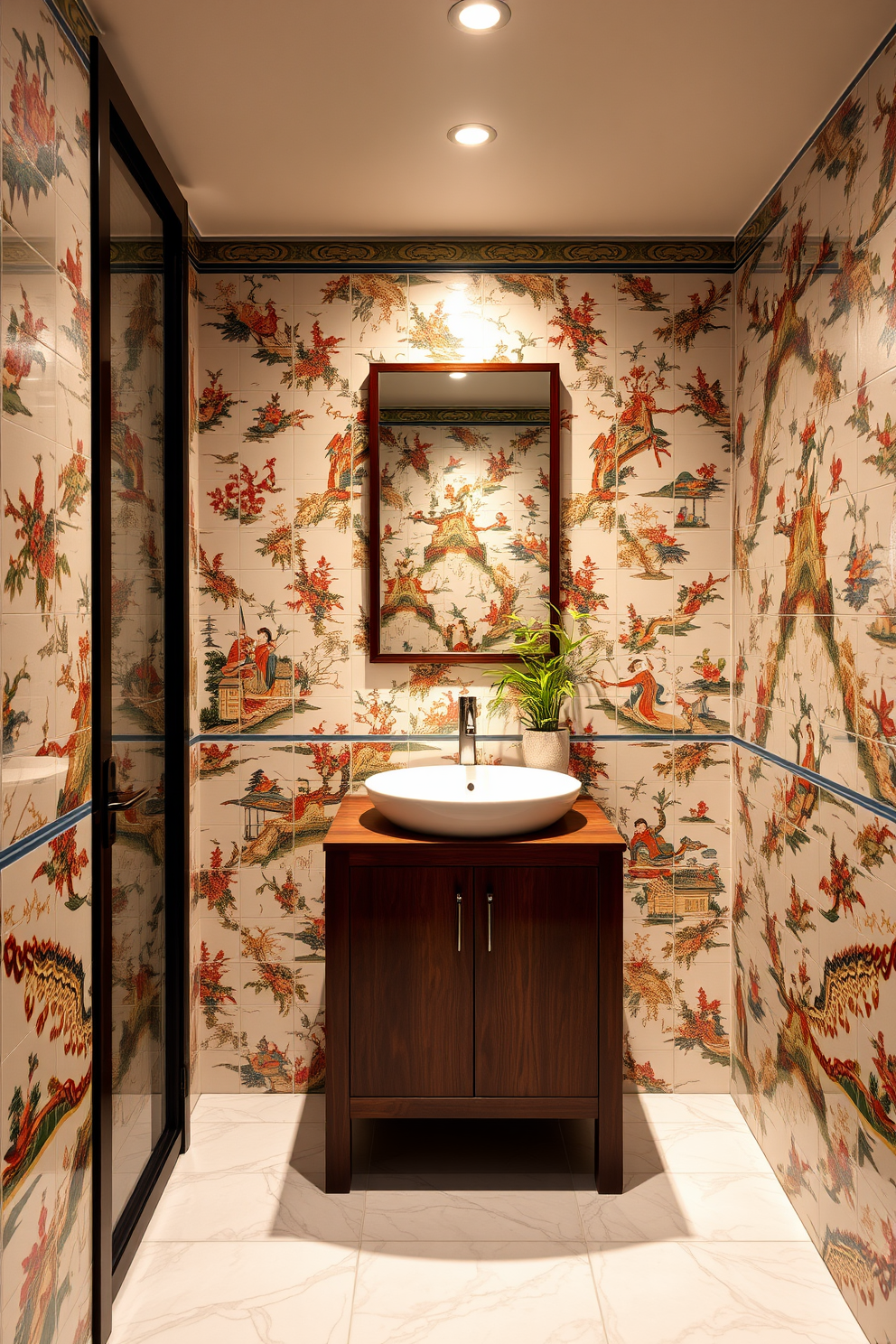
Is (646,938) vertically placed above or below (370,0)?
below

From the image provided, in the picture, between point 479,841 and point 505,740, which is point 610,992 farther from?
point 505,740

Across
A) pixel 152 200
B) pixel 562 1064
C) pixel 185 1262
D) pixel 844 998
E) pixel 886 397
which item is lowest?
pixel 185 1262

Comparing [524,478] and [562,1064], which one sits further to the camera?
[524,478]

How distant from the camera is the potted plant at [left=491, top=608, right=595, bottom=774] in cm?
279

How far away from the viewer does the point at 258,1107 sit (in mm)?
2848

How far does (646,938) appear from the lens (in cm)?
292

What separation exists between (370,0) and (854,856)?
6.04 feet

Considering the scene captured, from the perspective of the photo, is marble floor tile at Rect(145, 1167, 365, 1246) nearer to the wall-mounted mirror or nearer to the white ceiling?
the wall-mounted mirror

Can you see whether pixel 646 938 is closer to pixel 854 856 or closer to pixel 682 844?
pixel 682 844

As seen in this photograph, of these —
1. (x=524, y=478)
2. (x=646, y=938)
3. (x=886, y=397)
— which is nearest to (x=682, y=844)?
(x=646, y=938)

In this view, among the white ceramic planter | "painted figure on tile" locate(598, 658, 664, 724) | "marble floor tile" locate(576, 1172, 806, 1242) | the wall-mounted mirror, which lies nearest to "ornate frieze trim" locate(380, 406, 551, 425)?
the wall-mounted mirror

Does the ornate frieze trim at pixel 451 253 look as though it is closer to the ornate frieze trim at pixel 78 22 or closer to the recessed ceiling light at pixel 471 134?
the recessed ceiling light at pixel 471 134

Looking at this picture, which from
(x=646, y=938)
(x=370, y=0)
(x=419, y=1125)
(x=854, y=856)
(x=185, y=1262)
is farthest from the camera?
(x=646, y=938)

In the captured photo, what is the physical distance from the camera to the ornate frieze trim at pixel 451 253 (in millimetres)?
2854
